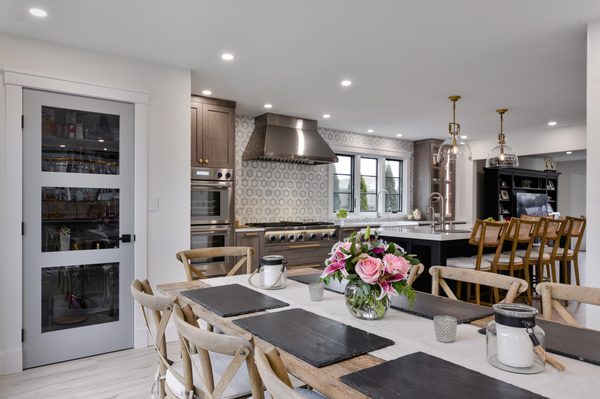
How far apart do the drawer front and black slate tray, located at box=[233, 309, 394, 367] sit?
A: 3.57 m

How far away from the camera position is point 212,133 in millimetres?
4508

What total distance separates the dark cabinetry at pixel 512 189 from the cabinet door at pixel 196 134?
20.4 ft

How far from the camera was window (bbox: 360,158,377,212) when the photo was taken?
709 centimetres

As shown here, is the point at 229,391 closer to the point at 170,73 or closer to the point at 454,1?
the point at 454,1

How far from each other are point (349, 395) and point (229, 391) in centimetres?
71

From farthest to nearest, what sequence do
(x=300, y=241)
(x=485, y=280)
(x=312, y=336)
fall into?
(x=300, y=241), (x=485, y=280), (x=312, y=336)

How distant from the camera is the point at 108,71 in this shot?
3.27 meters

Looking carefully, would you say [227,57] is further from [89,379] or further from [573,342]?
[573,342]

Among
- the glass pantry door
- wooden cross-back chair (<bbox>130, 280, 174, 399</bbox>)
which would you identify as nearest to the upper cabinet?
the glass pantry door

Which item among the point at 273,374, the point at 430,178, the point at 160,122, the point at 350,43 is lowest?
the point at 273,374

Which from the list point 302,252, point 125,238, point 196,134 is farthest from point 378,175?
point 125,238

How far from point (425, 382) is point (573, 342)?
593mm

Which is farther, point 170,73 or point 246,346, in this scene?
point 170,73

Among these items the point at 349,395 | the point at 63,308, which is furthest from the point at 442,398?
the point at 63,308
